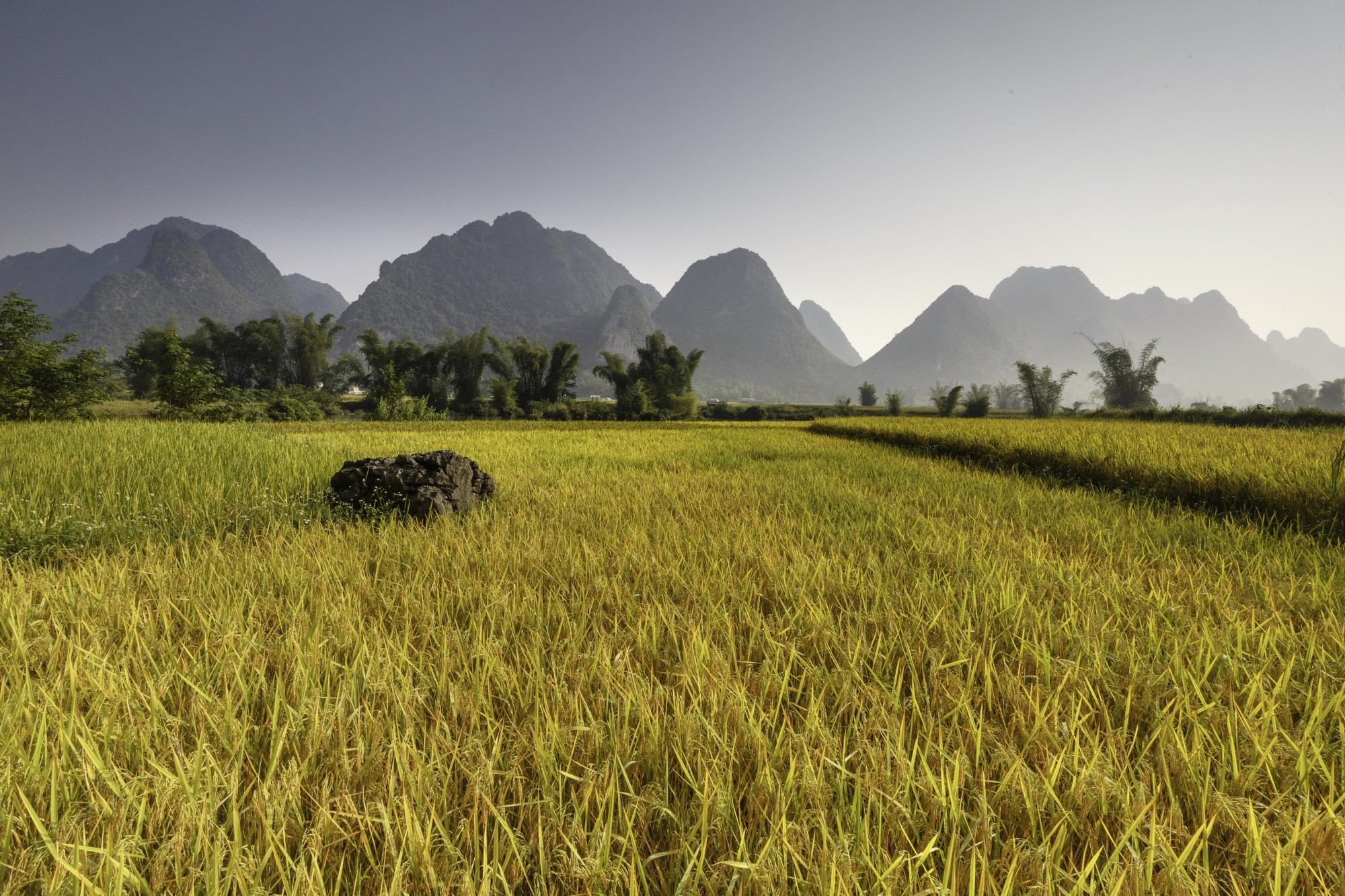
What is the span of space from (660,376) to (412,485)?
36303mm

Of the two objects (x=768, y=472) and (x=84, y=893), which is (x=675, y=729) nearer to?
(x=84, y=893)

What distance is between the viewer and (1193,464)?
17.6 feet

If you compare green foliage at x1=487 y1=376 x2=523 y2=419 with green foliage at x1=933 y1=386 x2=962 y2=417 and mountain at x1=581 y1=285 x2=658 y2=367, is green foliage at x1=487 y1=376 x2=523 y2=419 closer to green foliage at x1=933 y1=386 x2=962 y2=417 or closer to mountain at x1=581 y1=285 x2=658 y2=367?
green foliage at x1=933 y1=386 x2=962 y2=417

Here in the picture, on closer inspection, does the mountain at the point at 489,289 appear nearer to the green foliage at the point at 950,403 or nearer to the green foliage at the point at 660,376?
the green foliage at the point at 660,376

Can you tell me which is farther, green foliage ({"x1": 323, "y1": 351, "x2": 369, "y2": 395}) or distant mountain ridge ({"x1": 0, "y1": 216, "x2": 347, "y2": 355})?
distant mountain ridge ({"x1": 0, "y1": 216, "x2": 347, "y2": 355})

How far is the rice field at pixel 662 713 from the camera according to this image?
2.81 feet

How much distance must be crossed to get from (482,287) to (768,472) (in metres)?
180

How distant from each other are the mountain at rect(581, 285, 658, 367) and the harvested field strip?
132 meters

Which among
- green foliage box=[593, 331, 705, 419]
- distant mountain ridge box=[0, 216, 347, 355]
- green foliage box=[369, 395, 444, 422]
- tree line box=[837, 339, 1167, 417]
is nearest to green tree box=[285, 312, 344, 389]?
green foliage box=[369, 395, 444, 422]

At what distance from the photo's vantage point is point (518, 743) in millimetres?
1156

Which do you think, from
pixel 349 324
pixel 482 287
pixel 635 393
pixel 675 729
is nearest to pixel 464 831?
pixel 675 729

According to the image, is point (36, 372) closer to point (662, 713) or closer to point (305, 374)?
point (662, 713)

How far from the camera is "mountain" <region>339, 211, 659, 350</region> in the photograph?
138375 millimetres

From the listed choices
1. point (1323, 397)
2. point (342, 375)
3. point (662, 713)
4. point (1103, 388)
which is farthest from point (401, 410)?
point (1323, 397)
